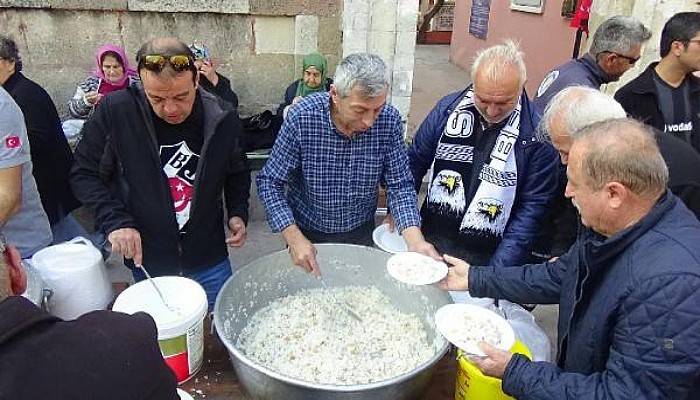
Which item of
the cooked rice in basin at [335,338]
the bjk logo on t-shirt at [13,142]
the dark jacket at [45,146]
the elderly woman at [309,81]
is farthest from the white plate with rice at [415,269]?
the elderly woman at [309,81]

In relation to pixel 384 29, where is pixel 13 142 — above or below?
below

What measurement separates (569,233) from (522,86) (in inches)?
32.7

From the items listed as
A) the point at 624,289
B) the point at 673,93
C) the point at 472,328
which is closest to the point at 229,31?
the point at 673,93

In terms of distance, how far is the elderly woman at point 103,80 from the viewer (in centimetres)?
402

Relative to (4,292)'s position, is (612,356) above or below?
below

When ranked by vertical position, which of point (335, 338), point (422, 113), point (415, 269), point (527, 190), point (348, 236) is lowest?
point (422, 113)

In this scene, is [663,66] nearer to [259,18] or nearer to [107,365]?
[259,18]

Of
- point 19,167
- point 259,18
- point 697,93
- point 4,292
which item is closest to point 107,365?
point 4,292

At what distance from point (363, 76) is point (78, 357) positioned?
4.58 ft

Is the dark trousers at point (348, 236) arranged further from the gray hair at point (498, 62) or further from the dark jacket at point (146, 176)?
the gray hair at point (498, 62)

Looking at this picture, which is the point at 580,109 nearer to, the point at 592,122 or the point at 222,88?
the point at 592,122

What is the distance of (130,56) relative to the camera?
178 inches

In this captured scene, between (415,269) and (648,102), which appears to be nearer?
(415,269)

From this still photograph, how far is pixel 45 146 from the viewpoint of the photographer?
2803mm
